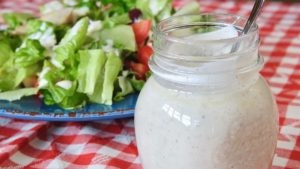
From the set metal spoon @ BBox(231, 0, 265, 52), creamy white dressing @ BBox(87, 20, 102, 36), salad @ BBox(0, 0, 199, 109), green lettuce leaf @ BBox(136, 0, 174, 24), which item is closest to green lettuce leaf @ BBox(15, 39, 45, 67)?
salad @ BBox(0, 0, 199, 109)

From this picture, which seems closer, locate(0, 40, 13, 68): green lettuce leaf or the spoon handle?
the spoon handle

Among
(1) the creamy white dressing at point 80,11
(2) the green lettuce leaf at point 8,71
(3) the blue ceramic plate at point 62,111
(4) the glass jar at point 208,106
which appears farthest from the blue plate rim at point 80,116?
(1) the creamy white dressing at point 80,11

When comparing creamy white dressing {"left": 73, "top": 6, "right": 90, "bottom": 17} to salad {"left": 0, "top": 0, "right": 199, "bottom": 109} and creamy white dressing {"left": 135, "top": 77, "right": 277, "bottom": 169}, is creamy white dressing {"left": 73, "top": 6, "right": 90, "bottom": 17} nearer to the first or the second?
salad {"left": 0, "top": 0, "right": 199, "bottom": 109}

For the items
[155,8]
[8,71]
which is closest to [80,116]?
[8,71]

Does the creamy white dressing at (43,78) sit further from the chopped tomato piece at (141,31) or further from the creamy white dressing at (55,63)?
the chopped tomato piece at (141,31)

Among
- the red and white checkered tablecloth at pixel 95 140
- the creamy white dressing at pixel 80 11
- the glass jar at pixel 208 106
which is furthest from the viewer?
the creamy white dressing at pixel 80 11

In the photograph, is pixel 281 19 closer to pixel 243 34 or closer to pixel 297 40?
pixel 297 40
